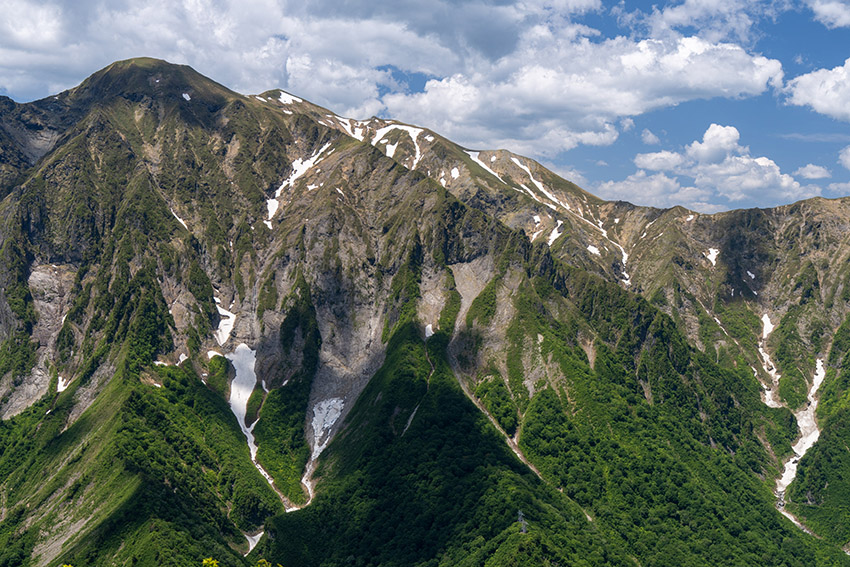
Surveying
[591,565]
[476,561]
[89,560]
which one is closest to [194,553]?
[89,560]

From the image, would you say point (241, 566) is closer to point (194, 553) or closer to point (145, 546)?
point (194, 553)

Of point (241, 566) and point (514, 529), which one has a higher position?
point (514, 529)

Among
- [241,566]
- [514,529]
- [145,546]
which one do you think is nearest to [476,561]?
[514,529]

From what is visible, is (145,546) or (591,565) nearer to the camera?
(145,546)

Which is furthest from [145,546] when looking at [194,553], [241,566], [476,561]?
[476,561]

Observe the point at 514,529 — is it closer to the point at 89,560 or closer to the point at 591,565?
the point at 591,565

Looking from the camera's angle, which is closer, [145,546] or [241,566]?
[145,546]

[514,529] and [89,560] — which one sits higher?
[514,529]

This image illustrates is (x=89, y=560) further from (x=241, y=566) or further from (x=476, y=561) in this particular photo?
(x=476, y=561)
